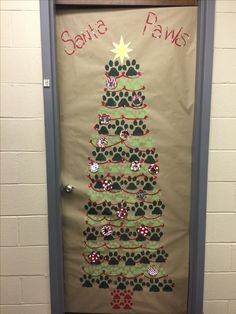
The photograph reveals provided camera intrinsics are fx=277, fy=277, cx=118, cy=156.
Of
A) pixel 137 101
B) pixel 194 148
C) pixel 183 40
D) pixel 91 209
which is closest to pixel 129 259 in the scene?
pixel 91 209

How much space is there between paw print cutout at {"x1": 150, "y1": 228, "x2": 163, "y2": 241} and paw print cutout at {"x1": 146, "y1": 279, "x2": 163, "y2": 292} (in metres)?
0.29

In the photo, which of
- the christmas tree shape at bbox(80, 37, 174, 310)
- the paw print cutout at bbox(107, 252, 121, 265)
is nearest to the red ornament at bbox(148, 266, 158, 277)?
the christmas tree shape at bbox(80, 37, 174, 310)

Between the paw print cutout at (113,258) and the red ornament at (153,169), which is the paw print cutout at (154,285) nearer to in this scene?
the paw print cutout at (113,258)

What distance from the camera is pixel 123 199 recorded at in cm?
174

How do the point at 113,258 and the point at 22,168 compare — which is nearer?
the point at 22,168

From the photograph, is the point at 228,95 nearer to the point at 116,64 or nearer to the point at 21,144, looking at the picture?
the point at 116,64

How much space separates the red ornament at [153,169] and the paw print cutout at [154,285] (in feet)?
2.36

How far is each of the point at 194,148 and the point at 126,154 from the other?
0.41m

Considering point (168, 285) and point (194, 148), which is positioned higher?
point (194, 148)

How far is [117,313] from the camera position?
1850 mm

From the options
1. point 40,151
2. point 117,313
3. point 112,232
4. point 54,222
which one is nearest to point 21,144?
point 40,151

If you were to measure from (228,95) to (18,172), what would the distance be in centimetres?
121

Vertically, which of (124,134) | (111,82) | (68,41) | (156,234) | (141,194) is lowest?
(156,234)

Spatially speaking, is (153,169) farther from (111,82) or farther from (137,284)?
(137,284)
